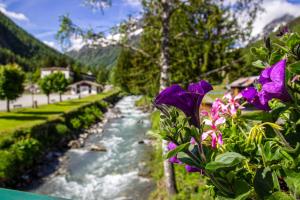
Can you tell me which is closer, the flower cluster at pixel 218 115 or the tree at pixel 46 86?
the flower cluster at pixel 218 115

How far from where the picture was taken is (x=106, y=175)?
16.3 m

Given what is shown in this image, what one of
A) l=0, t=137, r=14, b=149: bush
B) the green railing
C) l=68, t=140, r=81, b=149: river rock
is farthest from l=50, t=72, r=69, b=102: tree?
the green railing

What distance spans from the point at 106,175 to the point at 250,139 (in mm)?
15891

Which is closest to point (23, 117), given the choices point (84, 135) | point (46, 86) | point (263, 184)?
point (84, 135)

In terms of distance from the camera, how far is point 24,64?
14912cm

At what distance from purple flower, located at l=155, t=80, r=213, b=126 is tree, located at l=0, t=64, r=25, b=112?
113ft

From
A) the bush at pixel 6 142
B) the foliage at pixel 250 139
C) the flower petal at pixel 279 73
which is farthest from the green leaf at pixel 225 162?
the bush at pixel 6 142

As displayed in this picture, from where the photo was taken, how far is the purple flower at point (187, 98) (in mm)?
938

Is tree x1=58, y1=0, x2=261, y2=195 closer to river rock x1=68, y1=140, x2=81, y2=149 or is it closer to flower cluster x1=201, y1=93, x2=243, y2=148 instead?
flower cluster x1=201, y1=93, x2=243, y2=148

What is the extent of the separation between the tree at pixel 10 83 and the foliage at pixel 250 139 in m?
34.3

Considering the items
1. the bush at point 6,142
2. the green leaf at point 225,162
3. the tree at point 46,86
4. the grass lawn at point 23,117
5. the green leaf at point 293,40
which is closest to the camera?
the green leaf at point 225,162

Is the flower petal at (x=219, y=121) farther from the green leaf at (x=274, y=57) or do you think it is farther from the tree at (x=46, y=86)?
the tree at (x=46, y=86)

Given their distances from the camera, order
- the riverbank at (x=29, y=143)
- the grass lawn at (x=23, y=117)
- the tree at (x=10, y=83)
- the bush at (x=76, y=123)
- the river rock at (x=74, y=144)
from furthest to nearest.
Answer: the tree at (x=10, y=83), the bush at (x=76, y=123), the river rock at (x=74, y=144), the grass lawn at (x=23, y=117), the riverbank at (x=29, y=143)

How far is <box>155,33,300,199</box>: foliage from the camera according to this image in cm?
90
